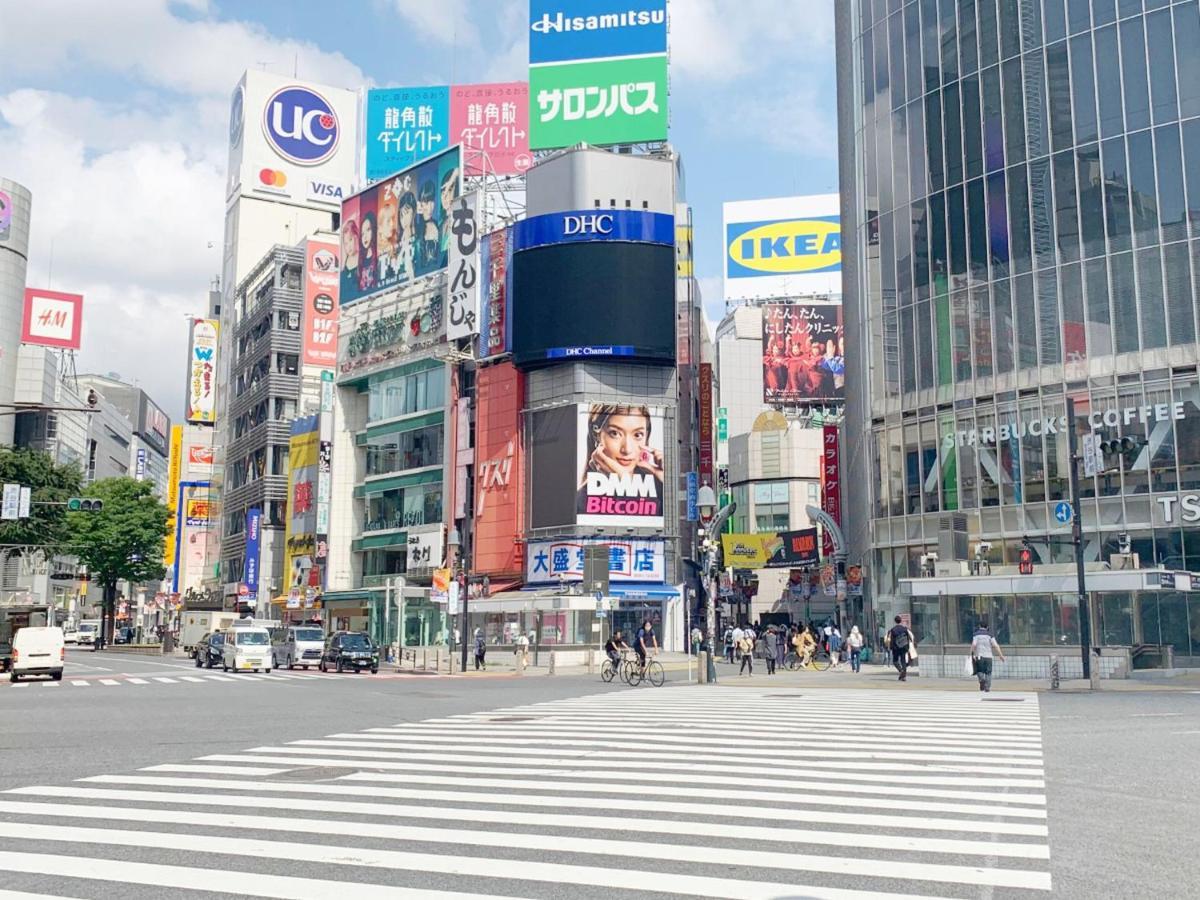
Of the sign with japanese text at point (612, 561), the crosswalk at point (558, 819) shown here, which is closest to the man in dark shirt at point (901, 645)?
the crosswalk at point (558, 819)

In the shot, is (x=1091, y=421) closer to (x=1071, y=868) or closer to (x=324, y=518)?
(x=1071, y=868)

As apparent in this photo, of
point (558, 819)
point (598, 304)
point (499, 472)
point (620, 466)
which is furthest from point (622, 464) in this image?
A: point (558, 819)

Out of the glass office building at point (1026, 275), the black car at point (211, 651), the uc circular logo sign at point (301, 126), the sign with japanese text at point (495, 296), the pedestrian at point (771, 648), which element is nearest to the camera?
the pedestrian at point (771, 648)

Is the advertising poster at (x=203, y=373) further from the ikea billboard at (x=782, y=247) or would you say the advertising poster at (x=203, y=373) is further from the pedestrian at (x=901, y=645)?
the pedestrian at (x=901, y=645)

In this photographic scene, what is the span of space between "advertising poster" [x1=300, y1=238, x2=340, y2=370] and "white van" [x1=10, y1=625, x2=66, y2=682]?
56939 millimetres

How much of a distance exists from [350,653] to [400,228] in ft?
132

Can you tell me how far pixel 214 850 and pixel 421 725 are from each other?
11976 mm

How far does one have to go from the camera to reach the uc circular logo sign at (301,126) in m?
130

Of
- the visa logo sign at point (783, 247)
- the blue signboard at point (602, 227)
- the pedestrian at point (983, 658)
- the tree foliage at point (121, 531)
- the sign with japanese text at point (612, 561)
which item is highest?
the visa logo sign at point (783, 247)

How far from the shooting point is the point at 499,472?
2753 inches

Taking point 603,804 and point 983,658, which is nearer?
point 603,804

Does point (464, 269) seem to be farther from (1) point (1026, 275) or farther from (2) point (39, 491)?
(1) point (1026, 275)

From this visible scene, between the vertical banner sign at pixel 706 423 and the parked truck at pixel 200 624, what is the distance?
1223 inches

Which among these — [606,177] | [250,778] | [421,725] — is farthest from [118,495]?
[250,778]
